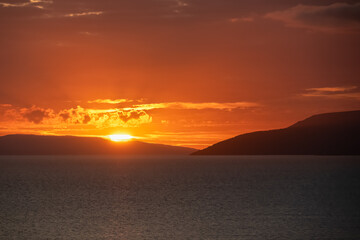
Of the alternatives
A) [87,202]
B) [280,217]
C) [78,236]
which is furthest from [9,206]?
[280,217]

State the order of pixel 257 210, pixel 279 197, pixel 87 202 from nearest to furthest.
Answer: pixel 257 210 → pixel 87 202 → pixel 279 197

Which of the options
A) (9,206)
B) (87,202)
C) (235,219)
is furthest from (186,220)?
(9,206)

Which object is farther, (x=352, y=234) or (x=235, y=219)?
(x=235, y=219)

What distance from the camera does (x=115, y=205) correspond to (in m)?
75.6

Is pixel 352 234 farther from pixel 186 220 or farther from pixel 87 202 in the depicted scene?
pixel 87 202

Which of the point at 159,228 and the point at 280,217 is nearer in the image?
the point at 159,228

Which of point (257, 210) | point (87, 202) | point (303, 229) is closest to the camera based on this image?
point (303, 229)

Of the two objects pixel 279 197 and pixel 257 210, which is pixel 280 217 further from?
pixel 279 197

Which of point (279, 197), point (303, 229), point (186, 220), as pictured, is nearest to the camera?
point (303, 229)

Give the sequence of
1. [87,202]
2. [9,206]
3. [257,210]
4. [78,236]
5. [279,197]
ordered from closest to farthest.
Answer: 1. [78,236]
2. [257,210]
3. [9,206]
4. [87,202]
5. [279,197]

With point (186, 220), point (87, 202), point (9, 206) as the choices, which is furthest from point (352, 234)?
point (9, 206)

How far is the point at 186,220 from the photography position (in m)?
59.0

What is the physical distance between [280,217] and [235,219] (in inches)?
263

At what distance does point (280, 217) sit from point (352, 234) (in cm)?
1381
